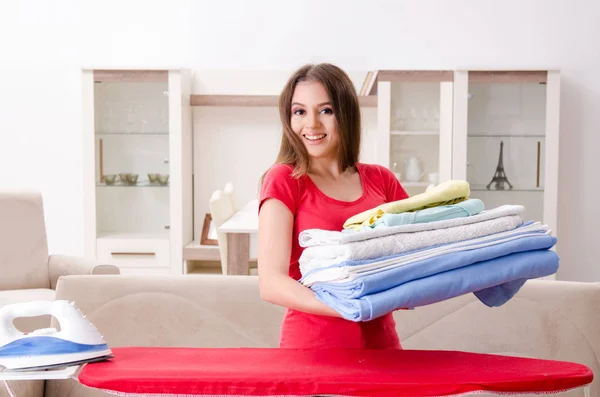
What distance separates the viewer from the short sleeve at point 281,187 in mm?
1306

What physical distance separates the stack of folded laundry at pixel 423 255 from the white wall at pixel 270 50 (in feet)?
12.1

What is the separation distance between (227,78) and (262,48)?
31 centimetres

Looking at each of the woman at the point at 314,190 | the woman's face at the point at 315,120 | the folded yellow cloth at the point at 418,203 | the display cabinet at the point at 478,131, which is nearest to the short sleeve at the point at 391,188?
the woman at the point at 314,190

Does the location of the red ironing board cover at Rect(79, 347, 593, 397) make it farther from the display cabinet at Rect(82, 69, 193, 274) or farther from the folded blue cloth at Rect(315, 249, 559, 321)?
the display cabinet at Rect(82, 69, 193, 274)

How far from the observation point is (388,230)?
104cm

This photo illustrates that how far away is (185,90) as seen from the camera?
4641 mm

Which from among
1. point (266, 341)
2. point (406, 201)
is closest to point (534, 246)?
point (406, 201)

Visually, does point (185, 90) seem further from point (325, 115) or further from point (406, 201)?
point (406, 201)

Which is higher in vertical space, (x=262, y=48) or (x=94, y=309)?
(x=262, y=48)

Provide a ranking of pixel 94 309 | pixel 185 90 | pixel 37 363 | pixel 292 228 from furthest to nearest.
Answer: pixel 185 90 → pixel 94 309 → pixel 292 228 → pixel 37 363

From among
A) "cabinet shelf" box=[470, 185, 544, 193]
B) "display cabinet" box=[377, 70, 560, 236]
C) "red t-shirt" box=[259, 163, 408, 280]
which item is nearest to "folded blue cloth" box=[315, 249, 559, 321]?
"red t-shirt" box=[259, 163, 408, 280]

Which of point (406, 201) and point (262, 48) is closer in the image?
point (406, 201)

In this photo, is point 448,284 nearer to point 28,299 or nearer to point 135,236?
point 28,299

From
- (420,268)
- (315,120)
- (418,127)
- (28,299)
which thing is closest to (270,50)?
(418,127)
